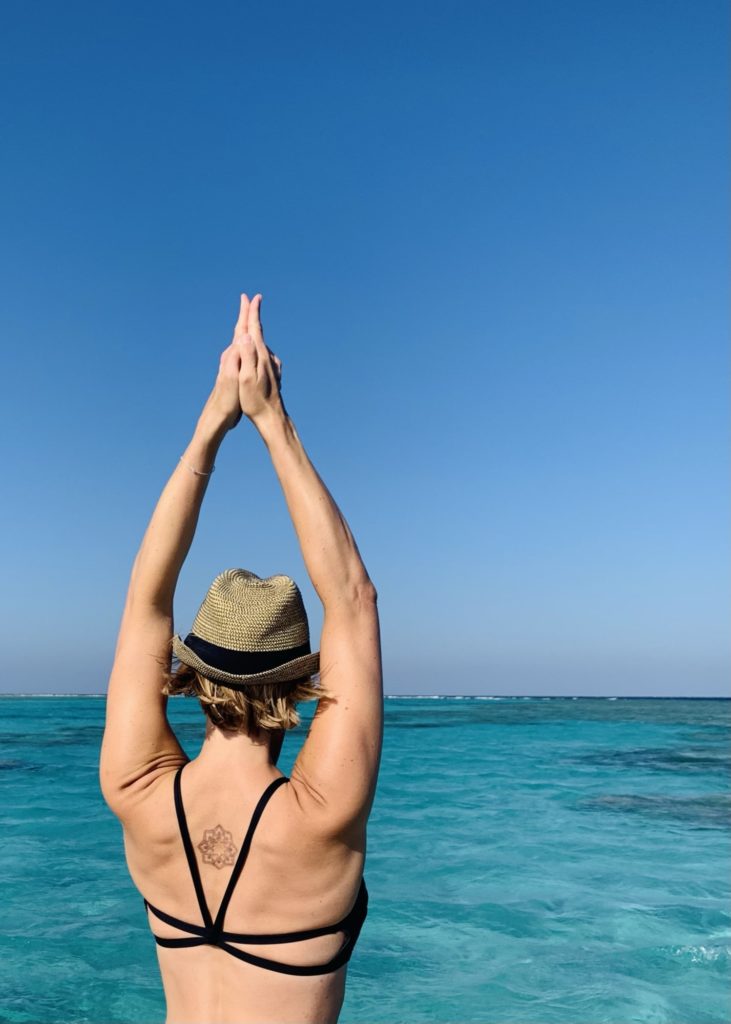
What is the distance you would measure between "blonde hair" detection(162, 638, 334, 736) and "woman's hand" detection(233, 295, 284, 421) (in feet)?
2.00

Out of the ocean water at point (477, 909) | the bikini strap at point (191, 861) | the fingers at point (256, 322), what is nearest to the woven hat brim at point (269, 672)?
the bikini strap at point (191, 861)

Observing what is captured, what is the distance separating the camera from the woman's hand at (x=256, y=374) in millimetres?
2066

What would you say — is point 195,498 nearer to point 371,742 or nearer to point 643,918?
point 371,742

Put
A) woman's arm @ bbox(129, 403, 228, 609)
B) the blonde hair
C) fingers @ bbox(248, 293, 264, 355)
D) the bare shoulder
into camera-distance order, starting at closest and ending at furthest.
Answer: the bare shoulder → the blonde hair → woman's arm @ bbox(129, 403, 228, 609) → fingers @ bbox(248, 293, 264, 355)

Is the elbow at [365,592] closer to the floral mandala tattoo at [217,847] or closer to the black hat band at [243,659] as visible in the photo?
the black hat band at [243,659]

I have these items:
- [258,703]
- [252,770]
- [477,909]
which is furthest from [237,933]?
[477,909]

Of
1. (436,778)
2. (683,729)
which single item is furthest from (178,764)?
(683,729)

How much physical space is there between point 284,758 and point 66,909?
1223 centimetres

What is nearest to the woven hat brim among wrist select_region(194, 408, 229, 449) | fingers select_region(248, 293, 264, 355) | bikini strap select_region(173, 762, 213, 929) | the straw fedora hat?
the straw fedora hat

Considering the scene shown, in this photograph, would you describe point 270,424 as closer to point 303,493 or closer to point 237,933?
point 303,493

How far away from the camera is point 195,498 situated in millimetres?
2051

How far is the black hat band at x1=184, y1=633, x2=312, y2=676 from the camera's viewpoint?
191 cm

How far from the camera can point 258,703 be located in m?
1.88

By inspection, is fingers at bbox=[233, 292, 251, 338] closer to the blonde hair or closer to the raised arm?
the raised arm
